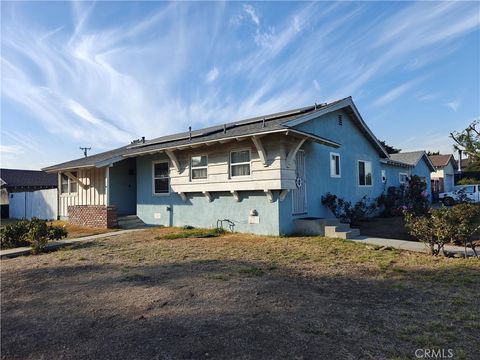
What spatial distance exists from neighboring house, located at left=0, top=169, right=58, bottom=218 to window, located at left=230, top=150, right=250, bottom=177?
19.1 meters

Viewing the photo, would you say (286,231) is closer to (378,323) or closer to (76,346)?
(378,323)

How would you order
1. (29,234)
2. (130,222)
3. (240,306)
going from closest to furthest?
(240,306) → (29,234) → (130,222)

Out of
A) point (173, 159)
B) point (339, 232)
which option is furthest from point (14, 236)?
point (339, 232)

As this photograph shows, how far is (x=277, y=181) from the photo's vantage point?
962cm

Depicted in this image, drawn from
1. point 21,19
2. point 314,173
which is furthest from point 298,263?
point 21,19

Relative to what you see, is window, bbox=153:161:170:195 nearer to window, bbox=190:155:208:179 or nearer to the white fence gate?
window, bbox=190:155:208:179

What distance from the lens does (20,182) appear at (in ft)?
85.0

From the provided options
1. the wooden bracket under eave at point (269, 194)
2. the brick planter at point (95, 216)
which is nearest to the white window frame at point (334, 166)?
the wooden bracket under eave at point (269, 194)

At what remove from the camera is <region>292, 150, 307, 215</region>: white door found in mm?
10859

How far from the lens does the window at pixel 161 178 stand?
1327 centimetres

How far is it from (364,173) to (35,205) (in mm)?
18491

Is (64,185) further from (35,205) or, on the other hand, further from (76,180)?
(35,205)

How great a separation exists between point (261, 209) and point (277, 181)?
126 centimetres

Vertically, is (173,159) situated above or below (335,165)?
above
